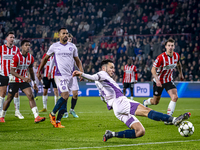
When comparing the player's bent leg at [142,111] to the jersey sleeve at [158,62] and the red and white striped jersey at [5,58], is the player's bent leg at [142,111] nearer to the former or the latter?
the jersey sleeve at [158,62]

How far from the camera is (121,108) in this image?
4.89 m

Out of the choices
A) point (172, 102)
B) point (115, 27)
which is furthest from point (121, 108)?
point (115, 27)

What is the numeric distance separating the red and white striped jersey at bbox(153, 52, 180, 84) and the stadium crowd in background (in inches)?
441

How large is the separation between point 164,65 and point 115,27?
1604 centimetres

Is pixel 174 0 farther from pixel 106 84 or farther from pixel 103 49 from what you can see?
pixel 106 84

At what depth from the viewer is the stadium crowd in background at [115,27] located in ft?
65.2

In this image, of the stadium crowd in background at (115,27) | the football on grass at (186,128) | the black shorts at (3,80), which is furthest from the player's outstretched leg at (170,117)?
the stadium crowd in background at (115,27)

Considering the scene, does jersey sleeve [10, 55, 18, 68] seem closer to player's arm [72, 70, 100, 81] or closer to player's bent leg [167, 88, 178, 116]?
player's arm [72, 70, 100, 81]

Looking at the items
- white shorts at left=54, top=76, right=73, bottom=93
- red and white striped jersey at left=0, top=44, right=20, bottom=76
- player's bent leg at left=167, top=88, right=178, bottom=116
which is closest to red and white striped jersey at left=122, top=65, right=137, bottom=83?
player's bent leg at left=167, top=88, right=178, bottom=116

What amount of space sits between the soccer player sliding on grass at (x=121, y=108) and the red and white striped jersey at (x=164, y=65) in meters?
3.00

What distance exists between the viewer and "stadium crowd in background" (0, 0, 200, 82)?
19.9m

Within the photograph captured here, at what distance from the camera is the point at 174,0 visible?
23.3 meters

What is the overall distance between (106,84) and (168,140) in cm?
151

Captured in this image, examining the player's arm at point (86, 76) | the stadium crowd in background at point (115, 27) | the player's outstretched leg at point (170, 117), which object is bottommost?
the player's outstretched leg at point (170, 117)
